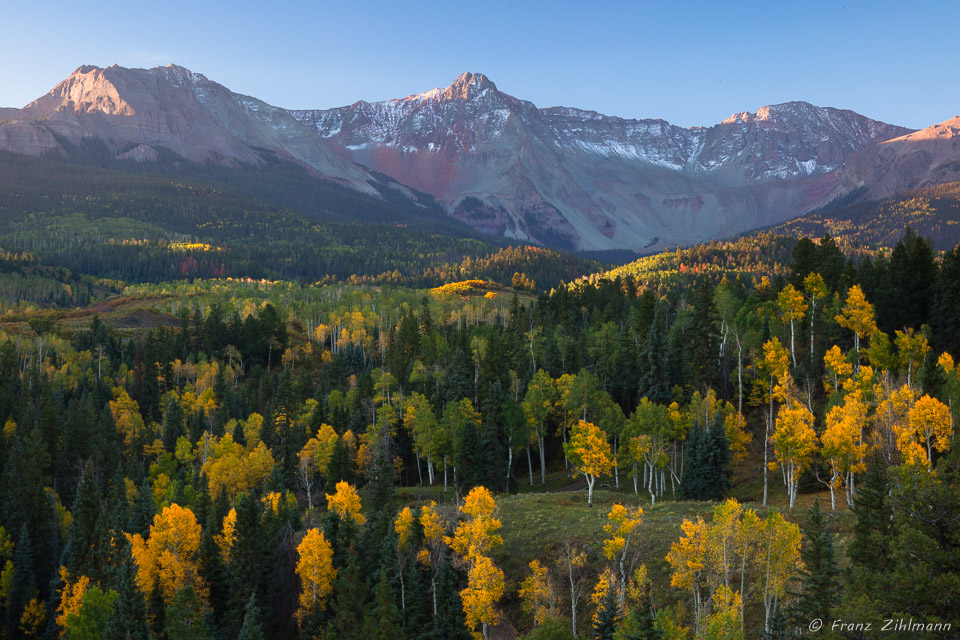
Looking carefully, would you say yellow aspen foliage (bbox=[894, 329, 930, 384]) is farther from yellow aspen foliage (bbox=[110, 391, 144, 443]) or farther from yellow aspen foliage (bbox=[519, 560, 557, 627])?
yellow aspen foliage (bbox=[110, 391, 144, 443])

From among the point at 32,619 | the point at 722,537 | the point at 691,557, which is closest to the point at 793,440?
the point at 722,537

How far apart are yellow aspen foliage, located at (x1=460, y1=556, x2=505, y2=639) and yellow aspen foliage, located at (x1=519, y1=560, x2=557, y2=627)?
6.32 ft

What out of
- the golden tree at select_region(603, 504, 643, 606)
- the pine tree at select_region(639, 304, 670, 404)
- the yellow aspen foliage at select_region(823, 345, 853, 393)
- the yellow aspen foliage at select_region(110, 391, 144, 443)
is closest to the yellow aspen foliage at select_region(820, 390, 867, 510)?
the yellow aspen foliage at select_region(823, 345, 853, 393)

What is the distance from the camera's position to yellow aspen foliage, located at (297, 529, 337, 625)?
57.2 metres

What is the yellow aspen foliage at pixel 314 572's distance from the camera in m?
57.2

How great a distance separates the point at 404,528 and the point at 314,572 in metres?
8.03

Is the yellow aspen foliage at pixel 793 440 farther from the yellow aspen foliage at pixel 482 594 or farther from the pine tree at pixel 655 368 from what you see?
the pine tree at pixel 655 368

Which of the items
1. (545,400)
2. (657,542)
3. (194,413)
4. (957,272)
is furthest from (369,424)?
(957,272)

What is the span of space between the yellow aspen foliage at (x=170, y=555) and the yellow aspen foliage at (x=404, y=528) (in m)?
19.9

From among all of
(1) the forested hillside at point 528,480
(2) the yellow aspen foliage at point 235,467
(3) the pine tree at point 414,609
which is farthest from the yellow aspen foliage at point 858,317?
(2) the yellow aspen foliage at point 235,467

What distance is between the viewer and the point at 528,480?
299 feet

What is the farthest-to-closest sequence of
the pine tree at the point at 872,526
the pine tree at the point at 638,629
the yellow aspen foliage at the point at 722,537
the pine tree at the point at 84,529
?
1. the pine tree at the point at 84,529
2. the yellow aspen foliage at the point at 722,537
3. the pine tree at the point at 872,526
4. the pine tree at the point at 638,629

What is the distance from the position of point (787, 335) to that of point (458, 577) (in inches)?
2365

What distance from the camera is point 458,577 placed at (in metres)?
55.0
